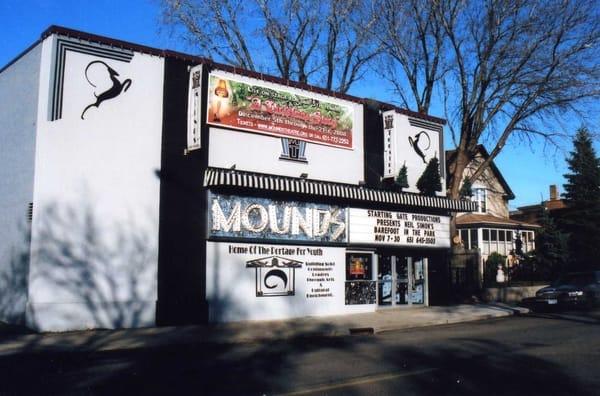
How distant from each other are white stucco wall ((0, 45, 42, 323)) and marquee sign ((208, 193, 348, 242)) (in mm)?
4697

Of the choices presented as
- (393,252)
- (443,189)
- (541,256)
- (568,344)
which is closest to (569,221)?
(541,256)

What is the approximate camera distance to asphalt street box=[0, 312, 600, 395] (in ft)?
27.0

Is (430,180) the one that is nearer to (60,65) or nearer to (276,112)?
(276,112)

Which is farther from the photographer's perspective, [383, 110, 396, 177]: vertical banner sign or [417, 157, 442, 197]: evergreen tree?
[417, 157, 442, 197]: evergreen tree

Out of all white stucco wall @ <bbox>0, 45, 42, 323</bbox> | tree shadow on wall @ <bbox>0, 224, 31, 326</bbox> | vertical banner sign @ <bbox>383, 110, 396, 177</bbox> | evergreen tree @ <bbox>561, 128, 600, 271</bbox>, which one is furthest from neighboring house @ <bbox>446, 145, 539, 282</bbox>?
tree shadow on wall @ <bbox>0, 224, 31, 326</bbox>

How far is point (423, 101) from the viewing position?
30.0 metres

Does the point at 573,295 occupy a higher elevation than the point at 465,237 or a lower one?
lower

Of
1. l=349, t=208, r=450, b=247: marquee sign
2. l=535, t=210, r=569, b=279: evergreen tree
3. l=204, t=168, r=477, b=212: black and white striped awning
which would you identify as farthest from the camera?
l=535, t=210, r=569, b=279: evergreen tree

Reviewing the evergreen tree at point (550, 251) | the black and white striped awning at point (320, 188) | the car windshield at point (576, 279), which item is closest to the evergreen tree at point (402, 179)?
the black and white striped awning at point (320, 188)

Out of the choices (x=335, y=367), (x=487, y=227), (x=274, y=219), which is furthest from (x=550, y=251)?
(x=335, y=367)

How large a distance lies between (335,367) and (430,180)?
12884 millimetres

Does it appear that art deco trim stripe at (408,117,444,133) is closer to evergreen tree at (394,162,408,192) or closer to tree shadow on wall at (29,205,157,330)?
evergreen tree at (394,162,408,192)

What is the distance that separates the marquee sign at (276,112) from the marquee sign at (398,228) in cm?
254

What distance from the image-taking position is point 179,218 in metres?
16.5
